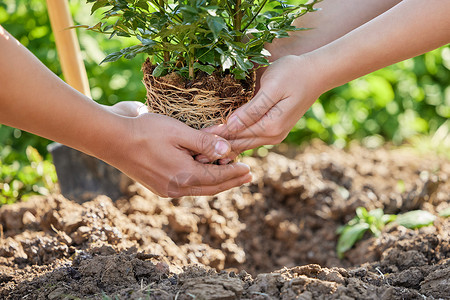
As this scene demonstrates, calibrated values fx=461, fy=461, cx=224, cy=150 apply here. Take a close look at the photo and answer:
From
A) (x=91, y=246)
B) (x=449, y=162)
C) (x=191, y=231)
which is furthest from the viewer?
(x=449, y=162)

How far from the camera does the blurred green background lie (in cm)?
314

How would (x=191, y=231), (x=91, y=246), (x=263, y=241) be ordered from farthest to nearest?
(x=263, y=241) < (x=191, y=231) < (x=91, y=246)

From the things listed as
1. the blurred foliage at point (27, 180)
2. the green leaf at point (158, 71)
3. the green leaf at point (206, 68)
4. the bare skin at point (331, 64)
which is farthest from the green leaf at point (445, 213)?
the blurred foliage at point (27, 180)

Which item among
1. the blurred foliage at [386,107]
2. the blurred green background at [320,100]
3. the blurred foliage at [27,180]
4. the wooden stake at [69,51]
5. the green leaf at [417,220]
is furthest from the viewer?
the blurred foliage at [386,107]

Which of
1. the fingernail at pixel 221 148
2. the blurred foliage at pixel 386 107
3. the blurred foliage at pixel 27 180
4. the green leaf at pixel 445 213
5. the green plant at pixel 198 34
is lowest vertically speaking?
the blurred foliage at pixel 386 107

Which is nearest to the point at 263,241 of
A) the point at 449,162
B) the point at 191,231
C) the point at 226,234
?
the point at 226,234

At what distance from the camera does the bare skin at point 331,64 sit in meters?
1.55

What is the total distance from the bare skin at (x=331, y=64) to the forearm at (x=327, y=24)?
0.30 metres

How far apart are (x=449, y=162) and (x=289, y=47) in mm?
1946

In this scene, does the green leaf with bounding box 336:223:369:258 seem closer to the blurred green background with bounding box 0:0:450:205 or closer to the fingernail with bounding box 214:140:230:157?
the fingernail with bounding box 214:140:230:157

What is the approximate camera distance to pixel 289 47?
194cm

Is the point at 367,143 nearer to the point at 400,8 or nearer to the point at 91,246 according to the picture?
the point at 400,8

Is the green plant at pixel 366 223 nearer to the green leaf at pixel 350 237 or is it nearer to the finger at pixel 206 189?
the green leaf at pixel 350 237

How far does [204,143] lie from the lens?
1.56 meters
